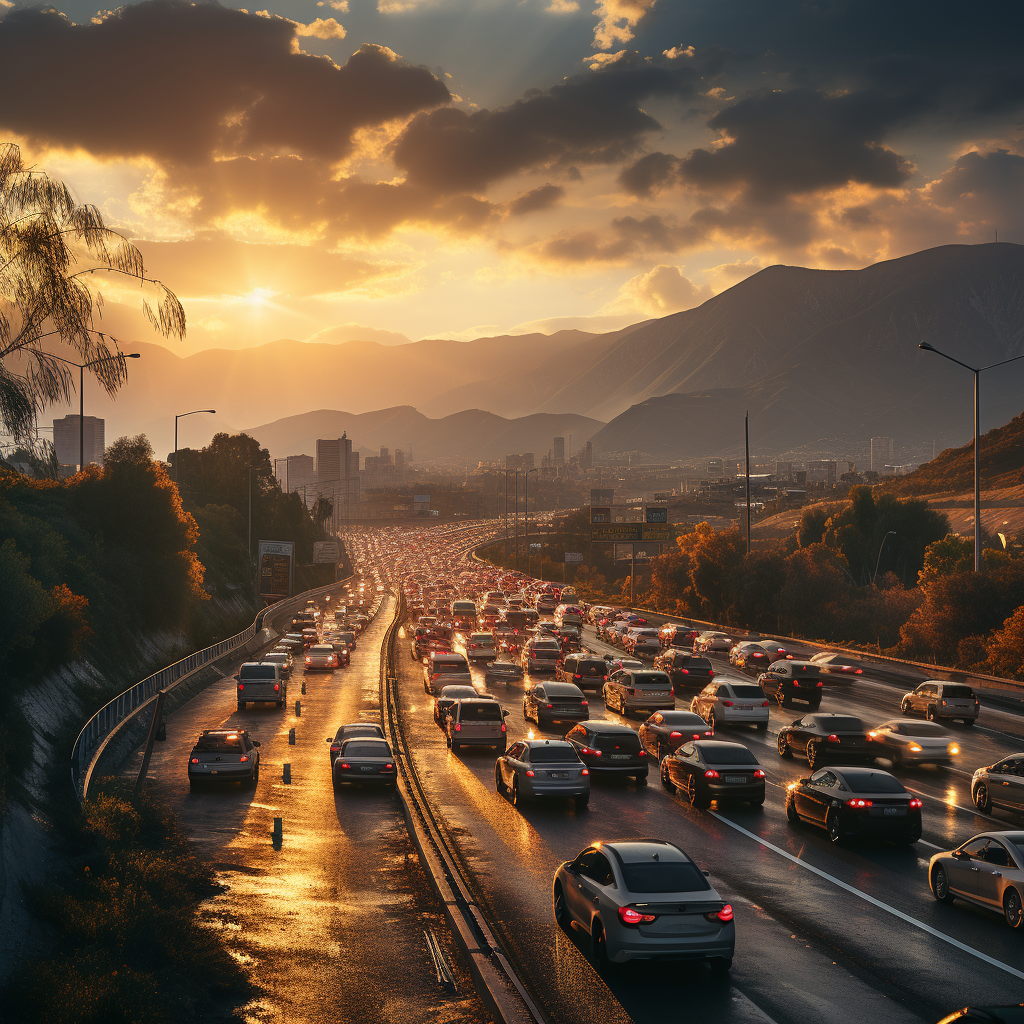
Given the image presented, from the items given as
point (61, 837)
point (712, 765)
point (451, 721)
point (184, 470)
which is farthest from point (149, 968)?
point (184, 470)

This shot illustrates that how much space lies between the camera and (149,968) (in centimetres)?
1177

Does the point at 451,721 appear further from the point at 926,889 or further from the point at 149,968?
the point at 149,968

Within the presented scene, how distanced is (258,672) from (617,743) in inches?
883

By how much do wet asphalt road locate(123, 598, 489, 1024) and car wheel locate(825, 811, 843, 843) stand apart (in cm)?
778

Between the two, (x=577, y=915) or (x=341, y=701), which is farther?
(x=341, y=701)

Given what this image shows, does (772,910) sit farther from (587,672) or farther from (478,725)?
(587,672)

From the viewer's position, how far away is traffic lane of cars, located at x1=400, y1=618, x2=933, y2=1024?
1093 cm

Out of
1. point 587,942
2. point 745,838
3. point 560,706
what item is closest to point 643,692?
point 560,706

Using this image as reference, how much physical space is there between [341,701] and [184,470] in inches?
3939

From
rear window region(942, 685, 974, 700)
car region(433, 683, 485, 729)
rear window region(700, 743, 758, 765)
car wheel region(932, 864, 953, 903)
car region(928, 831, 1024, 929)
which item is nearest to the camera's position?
car region(928, 831, 1024, 929)

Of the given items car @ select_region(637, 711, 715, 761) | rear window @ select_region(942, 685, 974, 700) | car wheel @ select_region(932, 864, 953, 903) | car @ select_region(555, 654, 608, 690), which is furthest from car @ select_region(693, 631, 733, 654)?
car wheel @ select_region(932, 864, 953, 903)

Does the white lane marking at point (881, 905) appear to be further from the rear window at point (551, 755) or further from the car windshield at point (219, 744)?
the car windshield at point (219, 744)

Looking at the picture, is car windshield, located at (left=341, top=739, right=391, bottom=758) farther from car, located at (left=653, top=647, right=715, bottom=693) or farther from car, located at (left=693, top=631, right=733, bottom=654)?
car, located at (left=693, top=631, right=733, bottom=654)

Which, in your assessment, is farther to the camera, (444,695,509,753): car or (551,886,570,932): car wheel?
(444,695,509,753): car
